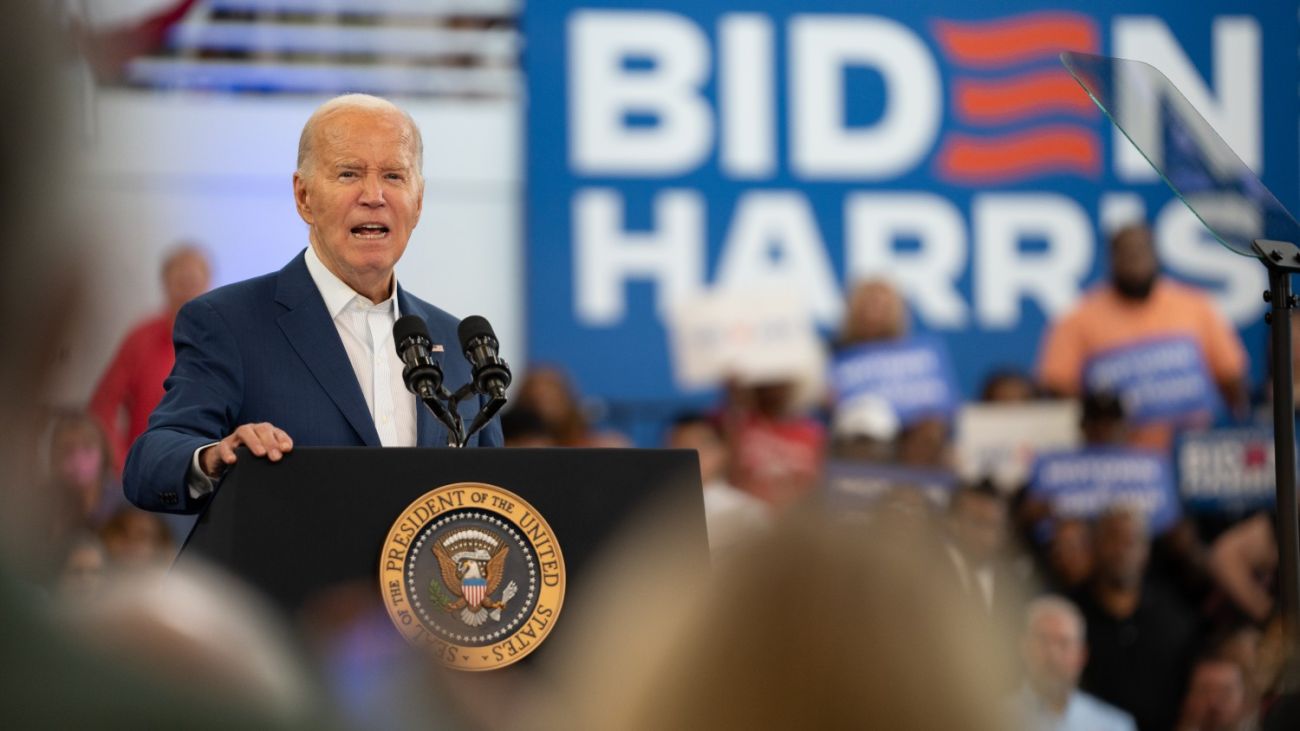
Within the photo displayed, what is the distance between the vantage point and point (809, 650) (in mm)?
496

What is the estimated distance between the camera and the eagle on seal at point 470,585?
1881 millimetres

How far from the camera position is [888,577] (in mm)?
536

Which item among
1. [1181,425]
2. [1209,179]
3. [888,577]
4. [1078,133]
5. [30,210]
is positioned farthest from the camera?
[1078,133]

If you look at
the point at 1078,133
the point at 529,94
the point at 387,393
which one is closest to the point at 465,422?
the point at 387,393

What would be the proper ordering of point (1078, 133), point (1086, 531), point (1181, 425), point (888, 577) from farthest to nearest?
point (1078, 133)
point (1181, 425)
point (1086, 531)
point (888, 577)

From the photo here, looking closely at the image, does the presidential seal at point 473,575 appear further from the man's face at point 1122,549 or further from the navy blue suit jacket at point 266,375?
the man's face at point 1122,549

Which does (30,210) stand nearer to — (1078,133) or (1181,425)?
(1181,425)

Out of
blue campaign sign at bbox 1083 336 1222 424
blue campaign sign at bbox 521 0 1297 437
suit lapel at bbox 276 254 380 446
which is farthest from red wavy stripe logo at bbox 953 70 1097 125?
suit lapel at bbox 276 254 380 446

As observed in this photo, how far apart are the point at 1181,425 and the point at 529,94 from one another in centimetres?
304

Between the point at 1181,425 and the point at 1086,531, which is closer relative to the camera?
the point at 1086,531

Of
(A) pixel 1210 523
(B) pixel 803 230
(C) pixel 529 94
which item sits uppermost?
(C) pixel 529 94

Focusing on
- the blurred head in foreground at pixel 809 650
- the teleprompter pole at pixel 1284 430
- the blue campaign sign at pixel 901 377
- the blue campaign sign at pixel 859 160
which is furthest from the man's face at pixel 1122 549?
the blurred head in foreground at pixel 809 650

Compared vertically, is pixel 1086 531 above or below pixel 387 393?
below

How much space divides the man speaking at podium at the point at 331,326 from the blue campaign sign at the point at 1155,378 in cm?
494
